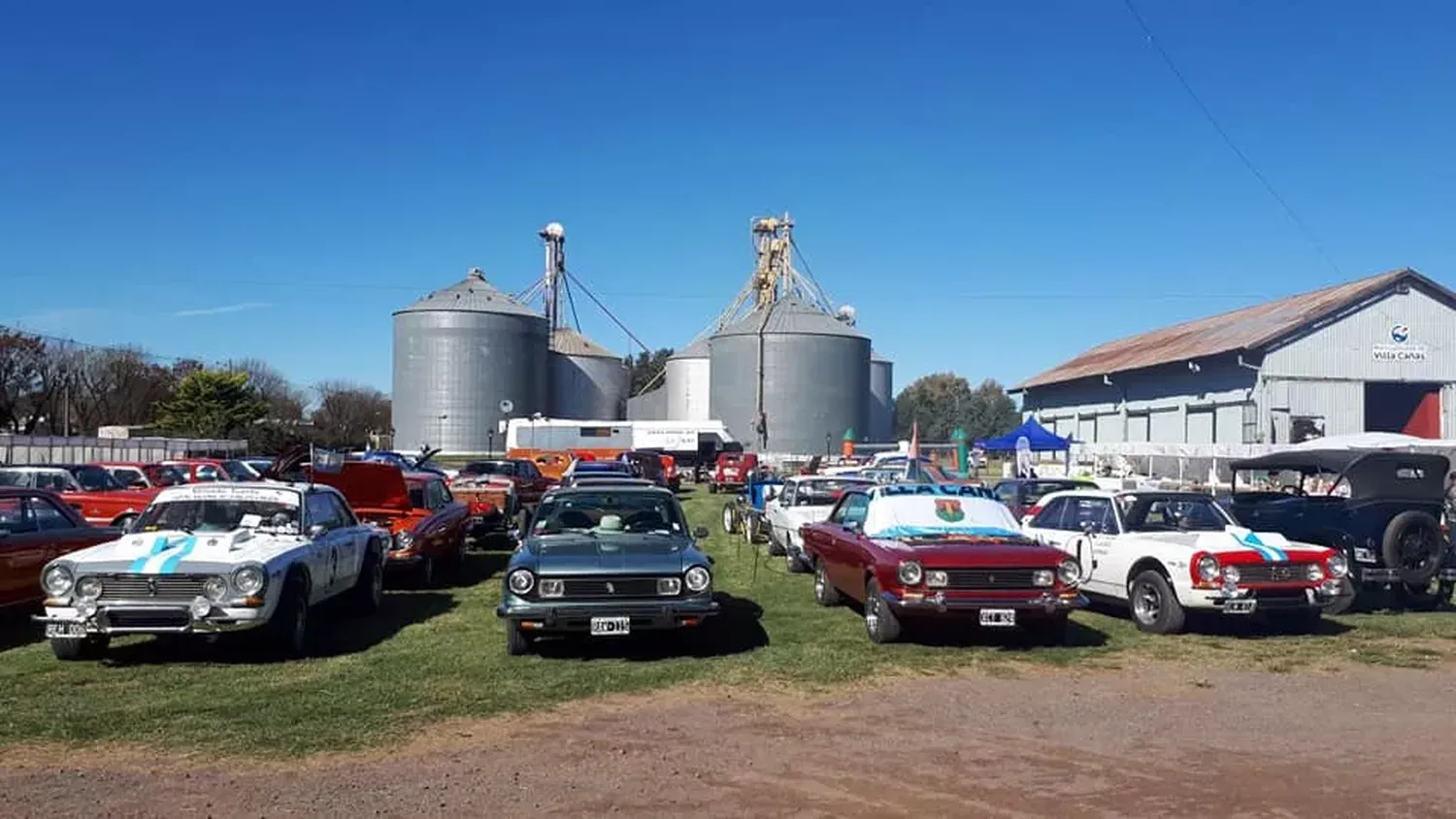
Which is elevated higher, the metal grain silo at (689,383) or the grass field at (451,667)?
the metal grain silo at (689,383)

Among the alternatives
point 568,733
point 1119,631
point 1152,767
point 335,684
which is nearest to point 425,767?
point 568,733

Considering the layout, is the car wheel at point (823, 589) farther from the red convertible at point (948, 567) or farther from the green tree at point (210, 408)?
the green tree at point (210, 408)

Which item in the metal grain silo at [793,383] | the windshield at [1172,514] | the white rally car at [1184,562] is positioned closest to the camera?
the white rally car at [1184,562]

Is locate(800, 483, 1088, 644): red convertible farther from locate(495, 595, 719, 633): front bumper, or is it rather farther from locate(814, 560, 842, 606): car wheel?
locate(495, 595, 719, 633): front bumper

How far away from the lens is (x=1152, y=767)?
22.9 ft

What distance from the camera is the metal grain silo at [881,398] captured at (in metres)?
81.4

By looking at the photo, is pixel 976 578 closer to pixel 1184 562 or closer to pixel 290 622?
pixel 1184 562

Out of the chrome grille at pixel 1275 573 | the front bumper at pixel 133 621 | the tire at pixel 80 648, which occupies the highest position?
the chrome grille at pixel 1275 573

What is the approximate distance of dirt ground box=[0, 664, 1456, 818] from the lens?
6160mm

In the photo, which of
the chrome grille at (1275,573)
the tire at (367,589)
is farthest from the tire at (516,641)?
the chrome grille at (1275,573)

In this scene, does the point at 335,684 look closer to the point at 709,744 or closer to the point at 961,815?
the point at 709,744

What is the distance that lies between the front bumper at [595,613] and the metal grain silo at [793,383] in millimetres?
57207

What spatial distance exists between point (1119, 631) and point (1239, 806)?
6154mm

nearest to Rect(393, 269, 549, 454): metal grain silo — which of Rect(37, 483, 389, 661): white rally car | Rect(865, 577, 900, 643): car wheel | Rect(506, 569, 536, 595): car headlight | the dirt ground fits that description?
Rect(37, 483, 389, 661): white rally car
